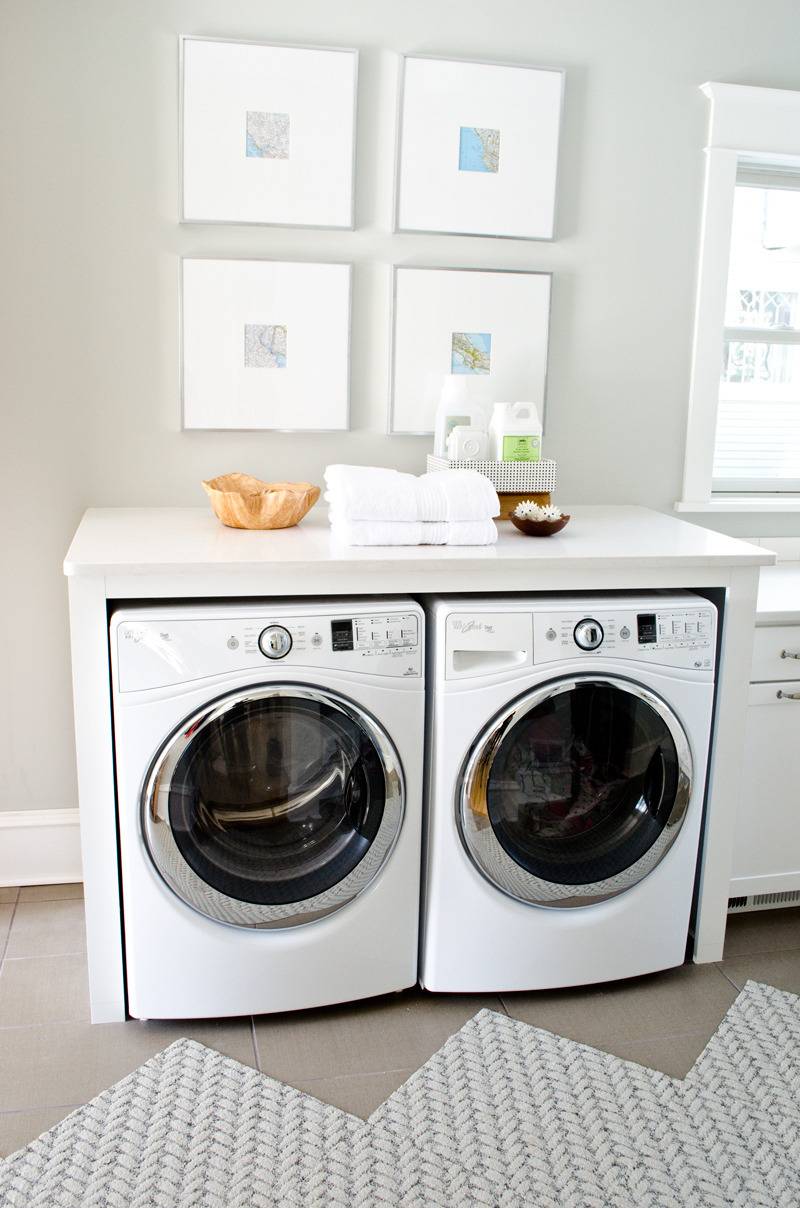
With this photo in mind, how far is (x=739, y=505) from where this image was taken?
286cm

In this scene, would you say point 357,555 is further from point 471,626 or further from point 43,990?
point 43,990

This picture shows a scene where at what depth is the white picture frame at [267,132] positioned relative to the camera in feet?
7.75

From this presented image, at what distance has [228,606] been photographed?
196cm

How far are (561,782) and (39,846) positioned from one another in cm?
136

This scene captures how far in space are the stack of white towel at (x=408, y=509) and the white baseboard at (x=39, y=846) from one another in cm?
112

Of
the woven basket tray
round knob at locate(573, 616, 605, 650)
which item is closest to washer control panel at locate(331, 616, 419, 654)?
round knob at locate(573, 616, 605, 650)

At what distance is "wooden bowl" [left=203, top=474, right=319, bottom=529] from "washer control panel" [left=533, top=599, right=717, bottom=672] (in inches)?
22.0

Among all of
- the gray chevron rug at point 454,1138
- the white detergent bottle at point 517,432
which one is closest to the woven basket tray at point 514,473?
the white detergent bottle at point 517,432

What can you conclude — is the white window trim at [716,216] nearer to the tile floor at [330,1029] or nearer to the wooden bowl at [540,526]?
the wooden bowl at [540,526]

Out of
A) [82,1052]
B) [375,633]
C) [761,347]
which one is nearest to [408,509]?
[375,633]

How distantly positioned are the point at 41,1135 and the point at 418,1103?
0.64 m

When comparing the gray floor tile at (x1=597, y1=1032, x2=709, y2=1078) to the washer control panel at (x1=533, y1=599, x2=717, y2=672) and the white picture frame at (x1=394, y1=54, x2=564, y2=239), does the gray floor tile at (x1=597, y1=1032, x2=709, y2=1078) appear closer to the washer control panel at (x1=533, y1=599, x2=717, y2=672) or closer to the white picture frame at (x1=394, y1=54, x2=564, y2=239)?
the washer control panel at (x1=533, y1=599, x2=717, y2=672)

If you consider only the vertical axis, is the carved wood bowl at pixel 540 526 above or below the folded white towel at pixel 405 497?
below

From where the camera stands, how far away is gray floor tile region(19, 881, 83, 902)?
258cm
